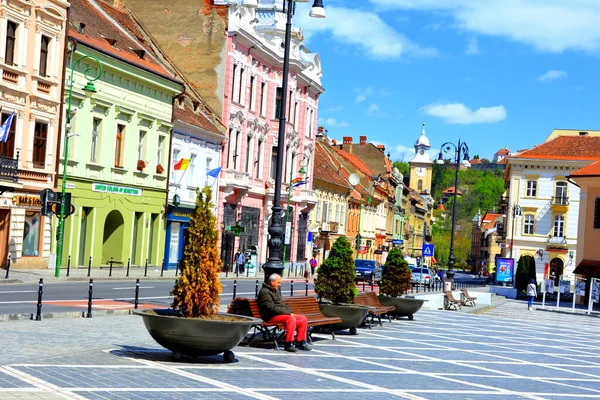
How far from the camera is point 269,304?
53.2ft

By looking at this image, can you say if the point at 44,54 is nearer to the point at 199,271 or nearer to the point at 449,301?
the point at 449,301

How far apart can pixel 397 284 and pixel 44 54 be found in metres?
19.2

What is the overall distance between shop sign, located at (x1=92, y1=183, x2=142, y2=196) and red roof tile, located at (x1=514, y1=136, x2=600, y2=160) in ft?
158

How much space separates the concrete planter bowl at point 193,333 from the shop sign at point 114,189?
1208 inches

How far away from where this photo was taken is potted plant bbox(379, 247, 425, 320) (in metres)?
26.2

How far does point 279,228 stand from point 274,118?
44.3 metres

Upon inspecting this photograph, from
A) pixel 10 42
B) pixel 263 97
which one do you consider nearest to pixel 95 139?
pixel 10 42

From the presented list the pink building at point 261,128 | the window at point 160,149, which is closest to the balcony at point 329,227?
the pink building at point 261,128

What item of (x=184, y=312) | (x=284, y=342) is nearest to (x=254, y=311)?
(x=284, y=342)

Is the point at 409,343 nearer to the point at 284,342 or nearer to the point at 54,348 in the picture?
the point at 284,342

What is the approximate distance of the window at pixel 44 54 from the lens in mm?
38625

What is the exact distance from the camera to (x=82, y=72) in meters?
41.7

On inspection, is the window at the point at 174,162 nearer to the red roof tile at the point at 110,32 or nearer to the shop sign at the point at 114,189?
the shop sign at the point at 114,189

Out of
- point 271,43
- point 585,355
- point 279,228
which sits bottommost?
point 585,355
